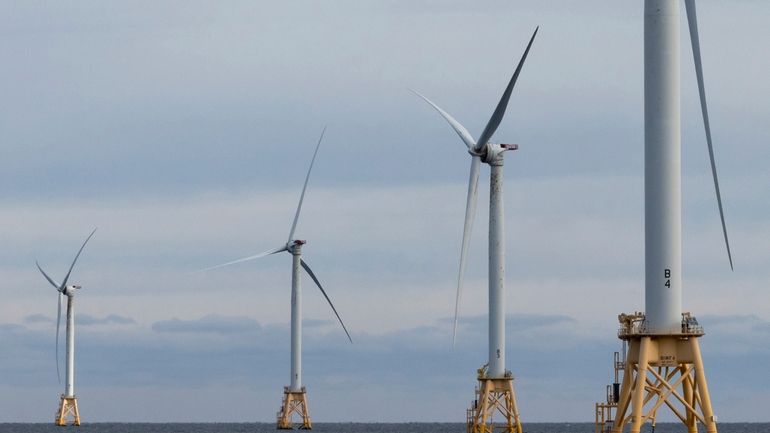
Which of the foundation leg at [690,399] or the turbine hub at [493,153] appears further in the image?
the turbine hub at [493,153]

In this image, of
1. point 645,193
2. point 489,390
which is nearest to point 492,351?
point 489,390

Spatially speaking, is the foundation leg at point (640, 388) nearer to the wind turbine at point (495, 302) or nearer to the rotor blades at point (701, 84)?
the rotor blades at point (701, 84)

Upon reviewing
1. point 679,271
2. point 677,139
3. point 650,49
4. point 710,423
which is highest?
point 650,49

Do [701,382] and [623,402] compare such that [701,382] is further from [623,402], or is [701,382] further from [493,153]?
[493,153]

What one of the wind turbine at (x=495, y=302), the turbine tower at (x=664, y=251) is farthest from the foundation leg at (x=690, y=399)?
the wind turbine at (x=495, y=302)

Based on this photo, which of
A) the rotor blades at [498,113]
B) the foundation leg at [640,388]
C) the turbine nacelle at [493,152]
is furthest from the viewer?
the turbine nacelle at [493,152]

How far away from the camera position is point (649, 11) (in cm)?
9150

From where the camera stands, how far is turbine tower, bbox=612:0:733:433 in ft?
290

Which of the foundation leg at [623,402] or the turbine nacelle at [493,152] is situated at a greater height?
the turbine nacelle at [493,152]

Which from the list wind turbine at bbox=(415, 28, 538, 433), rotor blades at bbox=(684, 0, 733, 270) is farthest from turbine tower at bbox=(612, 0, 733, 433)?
wind turbine at bbox=(415, 28, 538, 433)

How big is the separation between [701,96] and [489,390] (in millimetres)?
66396

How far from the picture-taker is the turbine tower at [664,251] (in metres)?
88.4

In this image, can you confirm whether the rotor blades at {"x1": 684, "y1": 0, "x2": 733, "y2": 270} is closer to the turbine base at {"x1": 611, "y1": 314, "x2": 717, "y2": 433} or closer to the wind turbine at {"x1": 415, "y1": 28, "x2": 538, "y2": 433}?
the turbine base at {"x1": 611, "y1": 314, "x2": 717, "y2": 433}

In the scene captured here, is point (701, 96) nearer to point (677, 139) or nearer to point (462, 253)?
point (677, 139)
